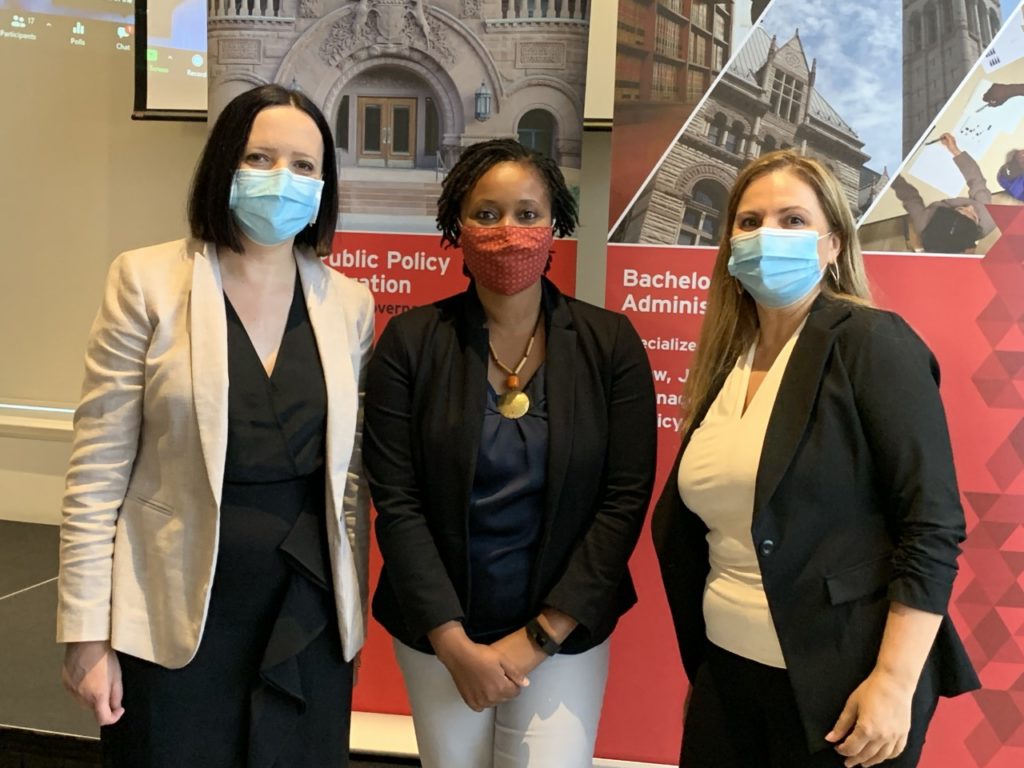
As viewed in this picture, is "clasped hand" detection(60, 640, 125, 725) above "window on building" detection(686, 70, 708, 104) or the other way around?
the other way around

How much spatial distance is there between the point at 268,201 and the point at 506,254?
0.44 metres

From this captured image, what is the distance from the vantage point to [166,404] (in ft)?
4.68

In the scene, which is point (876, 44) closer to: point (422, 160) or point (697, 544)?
point (422, 160)

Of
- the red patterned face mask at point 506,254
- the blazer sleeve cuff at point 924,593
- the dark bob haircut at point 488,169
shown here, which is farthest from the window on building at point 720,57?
the blazer sleeve cuff at point 924,593

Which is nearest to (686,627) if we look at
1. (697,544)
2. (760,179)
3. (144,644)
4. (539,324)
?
(697,544)

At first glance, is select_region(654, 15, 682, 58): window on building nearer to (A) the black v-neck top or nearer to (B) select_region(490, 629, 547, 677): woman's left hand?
(A) the black v-neck top

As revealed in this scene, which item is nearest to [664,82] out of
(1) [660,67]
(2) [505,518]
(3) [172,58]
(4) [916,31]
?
(1) [660,67]

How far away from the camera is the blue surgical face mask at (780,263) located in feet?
4.77

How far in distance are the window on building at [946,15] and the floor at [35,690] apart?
2.51 meters

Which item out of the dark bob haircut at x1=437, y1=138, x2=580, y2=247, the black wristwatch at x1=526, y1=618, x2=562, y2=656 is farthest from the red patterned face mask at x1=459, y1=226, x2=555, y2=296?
the black wristwatch at x1=526, y1=618, x2=562, y2=656

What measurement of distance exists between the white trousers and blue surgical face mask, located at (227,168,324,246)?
2.75ft

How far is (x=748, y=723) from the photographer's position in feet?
4.69

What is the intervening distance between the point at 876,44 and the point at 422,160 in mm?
1258

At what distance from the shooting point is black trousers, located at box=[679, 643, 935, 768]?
4.37 feet
